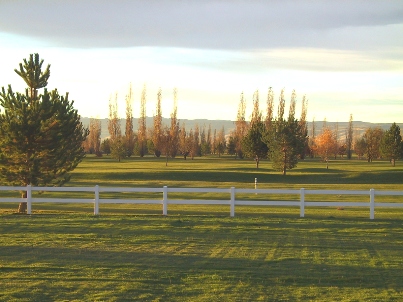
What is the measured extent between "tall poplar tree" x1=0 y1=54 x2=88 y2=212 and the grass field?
7.45m

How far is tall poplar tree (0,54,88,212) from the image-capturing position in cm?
2647

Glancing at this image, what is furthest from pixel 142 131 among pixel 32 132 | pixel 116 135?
pixel 32 132

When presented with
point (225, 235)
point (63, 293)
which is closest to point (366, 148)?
point (225, 235)

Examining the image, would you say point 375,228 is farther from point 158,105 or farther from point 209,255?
point 158,105

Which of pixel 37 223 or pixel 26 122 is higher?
pixel 26 122

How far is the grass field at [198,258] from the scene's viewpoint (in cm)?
968

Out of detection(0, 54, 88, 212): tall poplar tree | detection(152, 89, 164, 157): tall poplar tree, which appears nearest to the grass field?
detection(0, 54, 88, 212): tall poplar tree

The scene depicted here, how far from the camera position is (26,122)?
26.3 metres

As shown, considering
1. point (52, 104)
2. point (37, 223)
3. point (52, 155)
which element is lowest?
point (37, 223)

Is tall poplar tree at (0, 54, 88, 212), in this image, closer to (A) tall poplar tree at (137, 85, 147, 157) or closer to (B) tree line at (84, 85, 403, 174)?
(B) tree line at (84, 85, 403, 174)

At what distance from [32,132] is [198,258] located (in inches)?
646

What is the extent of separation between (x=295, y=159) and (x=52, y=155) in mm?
35248

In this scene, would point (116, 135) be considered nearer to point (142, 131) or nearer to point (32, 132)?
point (142, 131)

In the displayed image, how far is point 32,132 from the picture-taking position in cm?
Result: 2677
